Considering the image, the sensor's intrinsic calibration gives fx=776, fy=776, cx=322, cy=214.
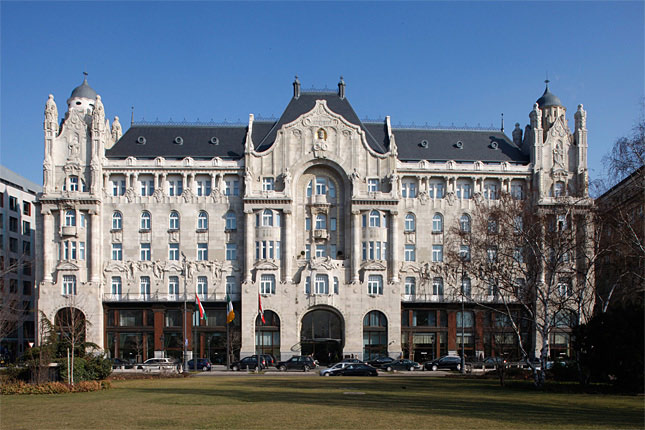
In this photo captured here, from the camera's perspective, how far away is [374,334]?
313ft

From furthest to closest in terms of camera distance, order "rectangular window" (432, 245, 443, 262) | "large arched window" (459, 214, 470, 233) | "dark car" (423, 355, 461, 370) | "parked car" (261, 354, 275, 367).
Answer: "rectangular window" (432, 245, 443, 262)
"large arched window" (459, 214, 470, 233)
"parked car" (261, 354, 275, 367)
"dark car" (423, 355, 461, 370)

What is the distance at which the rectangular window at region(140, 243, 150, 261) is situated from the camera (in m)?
98.1

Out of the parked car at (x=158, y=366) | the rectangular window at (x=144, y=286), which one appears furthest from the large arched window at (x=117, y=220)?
the parked car at (x=158, y=366)

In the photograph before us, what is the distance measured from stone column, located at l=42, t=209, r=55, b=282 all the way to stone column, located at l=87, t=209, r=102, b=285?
473cm

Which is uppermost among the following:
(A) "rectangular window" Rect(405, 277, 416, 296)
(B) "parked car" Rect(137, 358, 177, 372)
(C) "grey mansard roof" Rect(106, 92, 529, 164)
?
(C) "grey mansard roof" Rect(106, 92, 529, 164)

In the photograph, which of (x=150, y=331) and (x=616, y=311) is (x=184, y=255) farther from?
(x=616, y=311)

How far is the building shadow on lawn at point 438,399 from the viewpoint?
32.3 metres

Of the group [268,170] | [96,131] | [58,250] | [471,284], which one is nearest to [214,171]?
[268,170]

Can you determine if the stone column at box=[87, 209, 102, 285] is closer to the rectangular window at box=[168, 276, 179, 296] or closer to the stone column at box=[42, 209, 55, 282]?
the stone column at box=[42, 209, 55, 282]

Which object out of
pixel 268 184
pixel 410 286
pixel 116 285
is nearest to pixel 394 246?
pixel 410 286

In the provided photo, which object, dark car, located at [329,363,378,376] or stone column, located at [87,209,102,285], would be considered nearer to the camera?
dark car, located at [329,363,378,376]

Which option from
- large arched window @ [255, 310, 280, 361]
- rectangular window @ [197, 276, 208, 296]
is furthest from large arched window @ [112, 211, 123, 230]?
large arched window @ [255, 310, 280, 361]

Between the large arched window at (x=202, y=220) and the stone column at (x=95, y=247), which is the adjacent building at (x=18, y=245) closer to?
the stone column at (x=95, y=247)

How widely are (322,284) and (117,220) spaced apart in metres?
27.3
